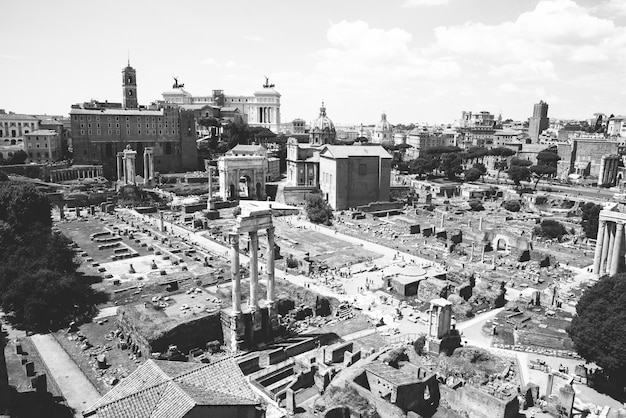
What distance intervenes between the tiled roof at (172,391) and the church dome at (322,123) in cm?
7134

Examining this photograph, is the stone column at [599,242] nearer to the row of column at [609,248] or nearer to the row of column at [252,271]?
the row of column at [609,248]

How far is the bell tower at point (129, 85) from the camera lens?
105 metres

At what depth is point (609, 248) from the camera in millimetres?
37625

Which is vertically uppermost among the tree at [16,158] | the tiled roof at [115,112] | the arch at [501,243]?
the tiled roof at [115,112]

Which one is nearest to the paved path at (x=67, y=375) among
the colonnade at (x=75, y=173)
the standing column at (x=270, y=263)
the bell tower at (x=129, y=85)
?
the standing column at (x=270, y=263)

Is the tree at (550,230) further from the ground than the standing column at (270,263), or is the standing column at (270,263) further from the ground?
the standing column at (270,263)

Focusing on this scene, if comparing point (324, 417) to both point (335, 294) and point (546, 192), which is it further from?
point (546, 192)

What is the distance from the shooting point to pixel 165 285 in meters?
35.8

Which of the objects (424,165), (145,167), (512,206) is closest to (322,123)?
(424,165)

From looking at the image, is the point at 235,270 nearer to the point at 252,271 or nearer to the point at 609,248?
the point at 252,271

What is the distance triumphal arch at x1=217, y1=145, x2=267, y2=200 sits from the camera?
70688mm

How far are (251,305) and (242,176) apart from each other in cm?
4790

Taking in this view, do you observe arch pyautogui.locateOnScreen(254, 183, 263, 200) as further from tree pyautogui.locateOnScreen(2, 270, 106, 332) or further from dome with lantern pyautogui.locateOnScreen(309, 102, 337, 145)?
tree pyautogui.locateOnScreen(2, 270, 106, 332)

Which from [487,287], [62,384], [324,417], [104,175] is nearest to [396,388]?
[324,417]
